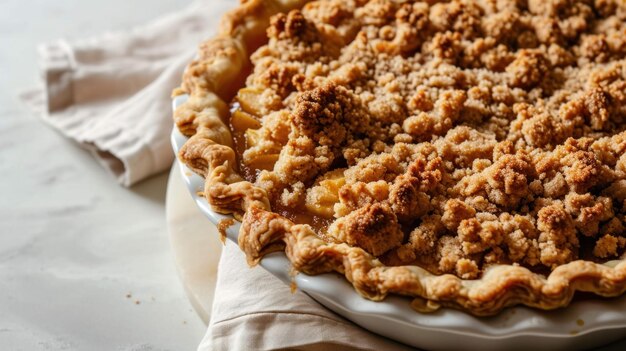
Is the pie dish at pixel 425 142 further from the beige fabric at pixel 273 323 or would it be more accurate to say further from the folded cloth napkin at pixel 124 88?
the folded cloth napkin at pixel 124 88

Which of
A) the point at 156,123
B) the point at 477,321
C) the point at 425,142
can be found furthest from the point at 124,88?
the point at 477,321

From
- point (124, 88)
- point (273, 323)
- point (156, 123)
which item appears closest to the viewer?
point (273, 323)

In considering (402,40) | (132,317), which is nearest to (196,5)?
(402,40)

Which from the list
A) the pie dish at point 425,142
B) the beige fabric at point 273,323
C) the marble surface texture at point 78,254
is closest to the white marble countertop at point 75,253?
the marble surface texture at point 78,254

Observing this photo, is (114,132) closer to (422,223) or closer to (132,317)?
(132,317)

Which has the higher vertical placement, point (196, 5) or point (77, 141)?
point (196, 5)

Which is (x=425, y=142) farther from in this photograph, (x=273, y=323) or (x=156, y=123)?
(x=156, y=123)
